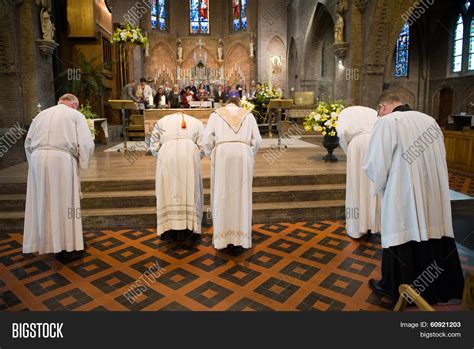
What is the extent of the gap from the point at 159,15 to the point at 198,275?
23.3 meters

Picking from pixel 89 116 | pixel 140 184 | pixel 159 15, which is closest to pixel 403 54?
pixel 159 15

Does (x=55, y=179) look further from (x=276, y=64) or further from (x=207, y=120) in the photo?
(x=276, y=64)

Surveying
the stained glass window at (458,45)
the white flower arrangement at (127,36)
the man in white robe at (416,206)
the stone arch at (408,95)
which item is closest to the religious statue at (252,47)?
the stone arch at (408,95)

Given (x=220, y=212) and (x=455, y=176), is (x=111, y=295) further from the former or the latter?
(x=455, y=176)

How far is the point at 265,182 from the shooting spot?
21.6 feet

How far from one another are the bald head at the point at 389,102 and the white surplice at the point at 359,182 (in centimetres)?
153

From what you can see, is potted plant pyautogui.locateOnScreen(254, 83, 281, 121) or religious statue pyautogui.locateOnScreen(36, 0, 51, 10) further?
potted plant pyautogui.locateOnScreen(254, 83, 281, 121)

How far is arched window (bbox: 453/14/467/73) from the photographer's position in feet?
66.3

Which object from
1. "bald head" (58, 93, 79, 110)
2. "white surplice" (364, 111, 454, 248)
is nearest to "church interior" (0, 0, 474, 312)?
"white surplice" (364, 111, 454, 248)

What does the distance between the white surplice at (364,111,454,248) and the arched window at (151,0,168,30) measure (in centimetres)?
2285

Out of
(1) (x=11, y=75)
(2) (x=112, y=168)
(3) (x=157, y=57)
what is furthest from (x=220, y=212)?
(3) (x=157, y=57)

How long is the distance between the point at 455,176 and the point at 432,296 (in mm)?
7360

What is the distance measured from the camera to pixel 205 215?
5918 mm

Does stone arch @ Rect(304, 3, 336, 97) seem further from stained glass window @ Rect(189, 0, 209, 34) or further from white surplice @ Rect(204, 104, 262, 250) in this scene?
white surplice @ Rect(204, 104, 262, 250)
